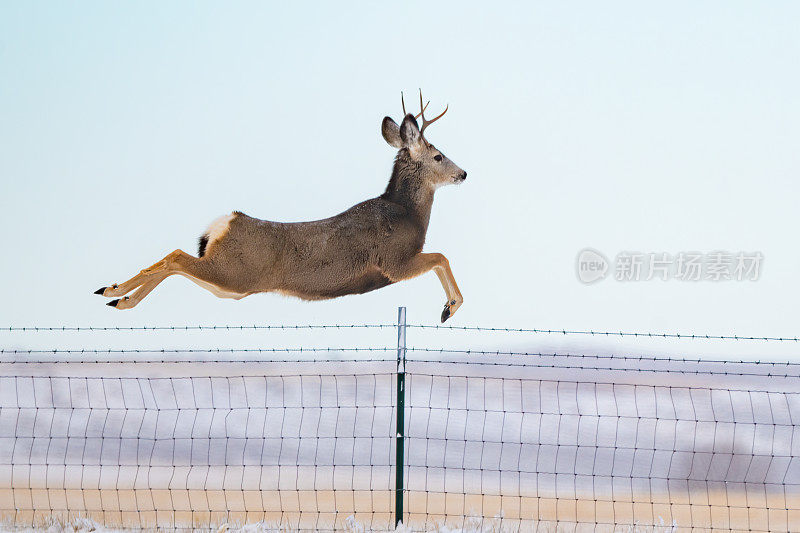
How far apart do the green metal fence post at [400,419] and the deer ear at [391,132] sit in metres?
2.01

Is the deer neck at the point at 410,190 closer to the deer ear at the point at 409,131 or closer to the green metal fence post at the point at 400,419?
the deer ear at the point at 409,131

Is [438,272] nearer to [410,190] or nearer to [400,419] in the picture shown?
[410,190]

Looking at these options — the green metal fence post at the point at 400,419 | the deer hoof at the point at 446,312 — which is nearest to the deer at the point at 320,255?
the deer hoof at the point at 446,312

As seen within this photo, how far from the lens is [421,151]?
7.11 meters

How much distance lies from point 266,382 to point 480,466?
1302 mm

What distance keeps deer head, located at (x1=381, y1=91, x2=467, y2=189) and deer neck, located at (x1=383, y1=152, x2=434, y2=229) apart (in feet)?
0.08

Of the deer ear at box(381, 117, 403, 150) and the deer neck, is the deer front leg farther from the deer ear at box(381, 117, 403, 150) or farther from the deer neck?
the deer ear at box(381, 117, 403, 150)

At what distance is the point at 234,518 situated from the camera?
5.47 m

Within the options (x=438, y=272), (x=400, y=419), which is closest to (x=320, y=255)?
(x=438, y=272)

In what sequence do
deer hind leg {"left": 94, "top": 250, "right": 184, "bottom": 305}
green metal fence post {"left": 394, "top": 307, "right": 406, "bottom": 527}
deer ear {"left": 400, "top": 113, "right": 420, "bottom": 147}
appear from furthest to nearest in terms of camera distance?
1. deer ear {"left": 400, "top": 113, "right": 420, "bottom": 147}
2. deer hind leg {"left": 94, "top": 250, "right": 184, "bottom": 305}
3. green metal fence post {"left": 394, "top": 307, "right": 406, "bottom": 527}

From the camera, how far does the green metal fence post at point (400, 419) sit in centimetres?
527

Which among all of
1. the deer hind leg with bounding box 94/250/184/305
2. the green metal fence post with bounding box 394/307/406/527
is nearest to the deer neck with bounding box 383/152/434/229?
the deer hind leg with bounding box 94/250/184/305

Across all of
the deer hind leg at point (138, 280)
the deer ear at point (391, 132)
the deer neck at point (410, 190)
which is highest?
the deer ear at point (391, 132)

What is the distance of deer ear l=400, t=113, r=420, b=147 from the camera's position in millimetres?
6961
